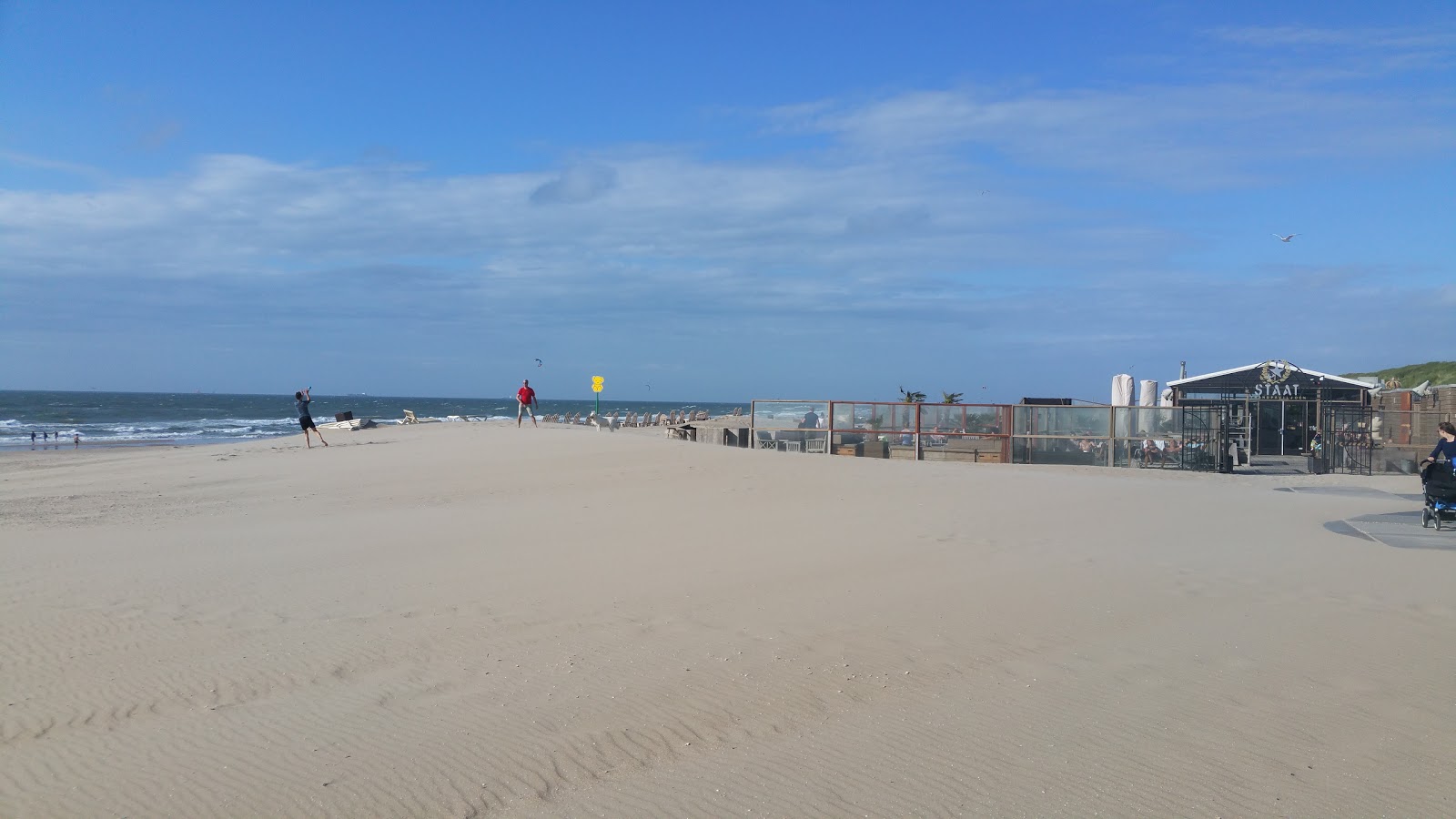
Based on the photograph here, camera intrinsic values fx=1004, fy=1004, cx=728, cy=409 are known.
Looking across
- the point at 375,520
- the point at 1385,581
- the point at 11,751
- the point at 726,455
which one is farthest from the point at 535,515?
the point at 1385,581

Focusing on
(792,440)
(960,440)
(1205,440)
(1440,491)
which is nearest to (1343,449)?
(1205,440)

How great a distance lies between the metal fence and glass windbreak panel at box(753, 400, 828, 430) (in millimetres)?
25

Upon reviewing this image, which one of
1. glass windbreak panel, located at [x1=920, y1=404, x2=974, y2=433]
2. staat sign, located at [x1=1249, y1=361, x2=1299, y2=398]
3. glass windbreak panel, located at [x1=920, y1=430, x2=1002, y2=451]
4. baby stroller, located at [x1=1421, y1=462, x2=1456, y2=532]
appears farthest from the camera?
staat sign, located at [x1=1249, y1=361, x2=1299, y2=398]

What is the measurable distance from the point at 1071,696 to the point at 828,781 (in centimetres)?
199

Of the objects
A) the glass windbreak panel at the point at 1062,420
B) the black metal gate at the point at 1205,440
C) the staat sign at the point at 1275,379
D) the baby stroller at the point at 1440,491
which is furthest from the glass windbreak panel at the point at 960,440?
the baby stroller at the point at 1440,491

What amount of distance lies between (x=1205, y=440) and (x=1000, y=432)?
4714 mm

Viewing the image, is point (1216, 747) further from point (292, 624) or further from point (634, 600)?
point (292, 624)

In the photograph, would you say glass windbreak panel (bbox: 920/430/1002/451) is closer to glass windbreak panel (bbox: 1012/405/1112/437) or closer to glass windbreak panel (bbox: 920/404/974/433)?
glass windbreak panel (bbox: 920/404/974/433)

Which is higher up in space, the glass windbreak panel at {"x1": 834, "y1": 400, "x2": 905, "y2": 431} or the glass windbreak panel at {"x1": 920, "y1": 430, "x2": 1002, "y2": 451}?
the glass windbreak panel at {"x1": 834, "y1": 400, "x2": 905, "y2": 431}

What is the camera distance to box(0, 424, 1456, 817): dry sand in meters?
4.66

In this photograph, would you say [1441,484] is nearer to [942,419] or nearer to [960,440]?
[960,440]

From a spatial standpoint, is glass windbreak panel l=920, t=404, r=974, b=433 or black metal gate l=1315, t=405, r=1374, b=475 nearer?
black metal gate l=1315, t=405, r=1374, b=475

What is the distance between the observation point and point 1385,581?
30.7 ft

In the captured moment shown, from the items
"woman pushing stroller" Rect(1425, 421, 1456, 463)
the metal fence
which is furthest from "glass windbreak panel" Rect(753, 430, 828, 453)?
"woman pushing stroller" Rect(1425, 421, 1456, 463)
